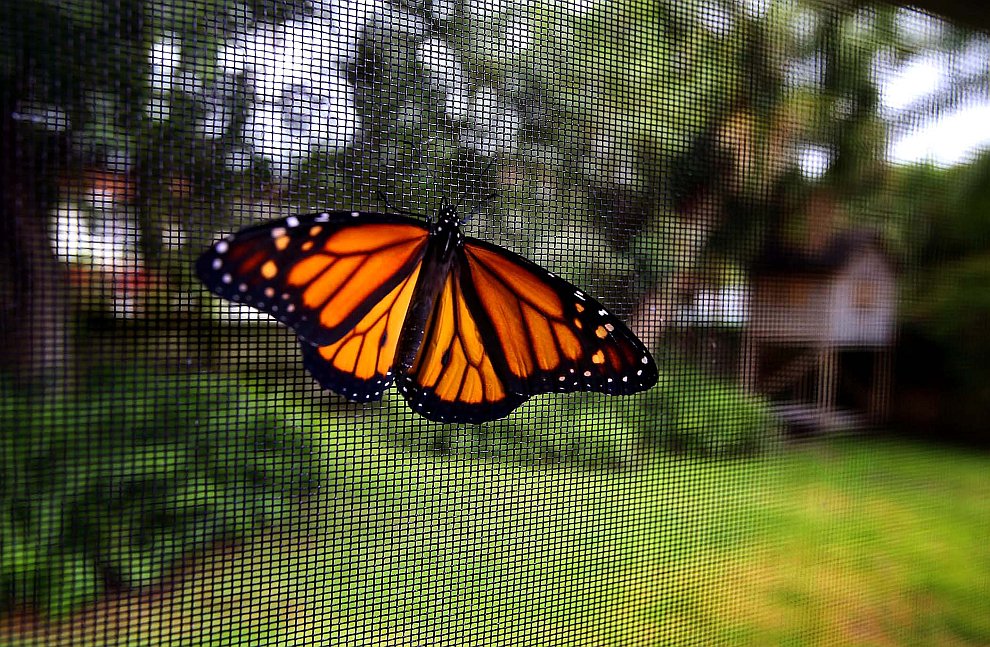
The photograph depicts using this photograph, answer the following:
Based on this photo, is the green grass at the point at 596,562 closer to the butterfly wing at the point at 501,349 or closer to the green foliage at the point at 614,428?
the green foliage at the point at 614,428

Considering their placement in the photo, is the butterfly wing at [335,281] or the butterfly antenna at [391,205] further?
the butterfly antenna at [391,205]

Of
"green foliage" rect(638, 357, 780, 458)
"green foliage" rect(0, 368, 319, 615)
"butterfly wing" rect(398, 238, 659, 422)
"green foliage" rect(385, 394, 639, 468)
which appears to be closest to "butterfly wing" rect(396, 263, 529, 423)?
"butterfly wing" rect(398, 238, 659, 422)

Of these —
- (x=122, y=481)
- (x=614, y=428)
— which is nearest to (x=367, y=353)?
(x=122, y=481)

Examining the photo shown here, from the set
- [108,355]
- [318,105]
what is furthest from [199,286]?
[318,105]

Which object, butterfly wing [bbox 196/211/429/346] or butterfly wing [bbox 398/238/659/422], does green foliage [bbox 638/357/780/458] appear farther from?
butterfly wing [bbox 196/211/429/346]

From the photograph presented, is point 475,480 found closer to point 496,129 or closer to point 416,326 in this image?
point 416,326

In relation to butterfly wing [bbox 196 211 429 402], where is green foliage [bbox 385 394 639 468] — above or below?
below

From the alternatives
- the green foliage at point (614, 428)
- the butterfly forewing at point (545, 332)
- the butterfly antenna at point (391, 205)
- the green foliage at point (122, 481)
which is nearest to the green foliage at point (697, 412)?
the green foliage at point (614, 428)
